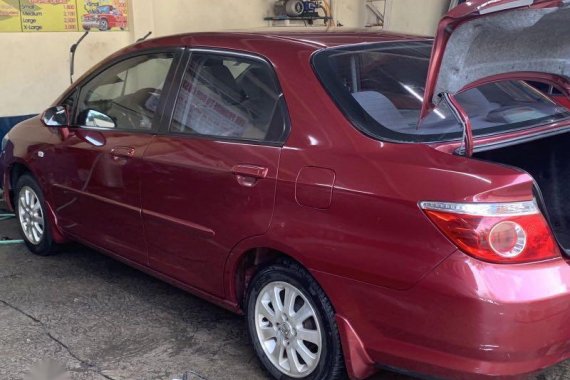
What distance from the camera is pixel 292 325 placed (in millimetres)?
3115

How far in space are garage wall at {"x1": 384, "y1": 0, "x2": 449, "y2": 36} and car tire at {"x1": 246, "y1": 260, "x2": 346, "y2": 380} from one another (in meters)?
6.77

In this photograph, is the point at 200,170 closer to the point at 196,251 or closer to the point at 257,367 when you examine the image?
the point at 196,251

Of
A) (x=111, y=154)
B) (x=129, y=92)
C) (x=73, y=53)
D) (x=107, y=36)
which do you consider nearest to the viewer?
(x=111, y=154)

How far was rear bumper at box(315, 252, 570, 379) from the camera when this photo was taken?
2426mm

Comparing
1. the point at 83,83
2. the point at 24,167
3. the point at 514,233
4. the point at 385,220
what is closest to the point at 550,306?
the point at 514,233

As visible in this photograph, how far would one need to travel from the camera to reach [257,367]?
3.48 m

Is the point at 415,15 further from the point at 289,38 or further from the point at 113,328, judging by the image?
the point at 113,328

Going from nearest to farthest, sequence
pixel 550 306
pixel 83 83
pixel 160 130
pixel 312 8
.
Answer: pixel 550 306, pixel 160 130, pixel 83 83, pixel 312 8

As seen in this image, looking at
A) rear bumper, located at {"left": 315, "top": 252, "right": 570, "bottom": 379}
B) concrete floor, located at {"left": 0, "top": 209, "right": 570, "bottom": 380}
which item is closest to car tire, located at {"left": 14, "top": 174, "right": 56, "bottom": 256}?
concrete floor, located at {"left": 0, "top": 209, "right": 570, "bottom": 380}

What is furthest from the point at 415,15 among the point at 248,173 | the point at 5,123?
the point at 248,173

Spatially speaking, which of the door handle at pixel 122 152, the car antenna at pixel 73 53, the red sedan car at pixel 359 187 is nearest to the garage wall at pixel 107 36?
the car antenna at pixel 73 53

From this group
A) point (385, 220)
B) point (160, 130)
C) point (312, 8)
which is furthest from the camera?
point (312, 8)

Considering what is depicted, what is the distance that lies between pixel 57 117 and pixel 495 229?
10.5 ft

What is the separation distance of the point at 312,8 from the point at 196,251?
6269 mm
